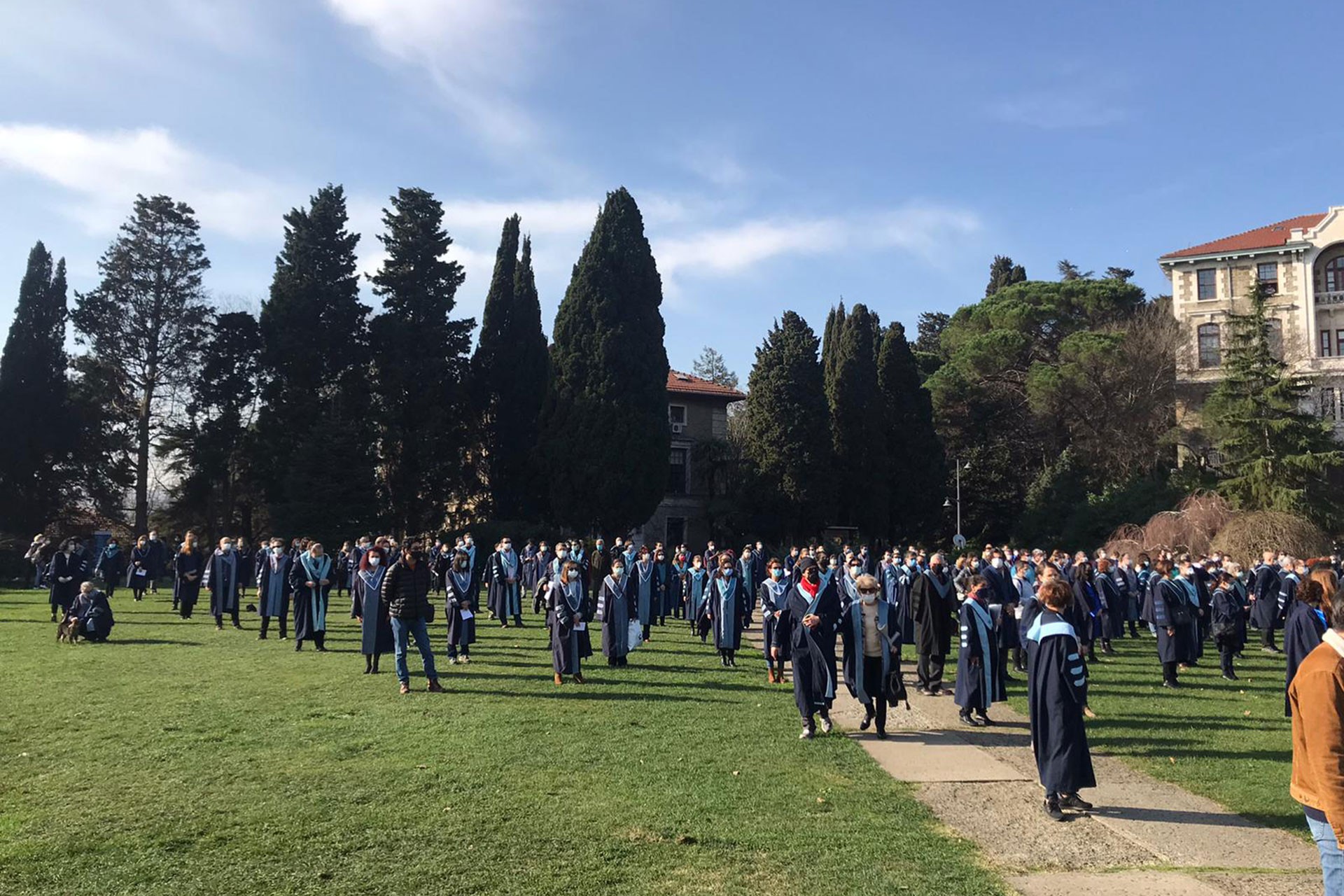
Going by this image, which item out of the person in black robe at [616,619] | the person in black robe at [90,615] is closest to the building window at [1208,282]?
the person in black robe at [616,619]

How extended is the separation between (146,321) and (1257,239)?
59717 mm

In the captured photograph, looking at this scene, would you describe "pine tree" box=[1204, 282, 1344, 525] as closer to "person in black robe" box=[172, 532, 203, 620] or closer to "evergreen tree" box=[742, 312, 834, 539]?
"evergreen tree" box=[742, 312, 834, 539]

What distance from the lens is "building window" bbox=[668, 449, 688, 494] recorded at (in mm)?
50688

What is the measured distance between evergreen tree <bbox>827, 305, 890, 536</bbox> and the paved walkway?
35879 millimetres

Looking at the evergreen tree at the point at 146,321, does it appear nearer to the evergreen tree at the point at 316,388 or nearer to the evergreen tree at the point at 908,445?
the evergreen tree at the point at 316,388

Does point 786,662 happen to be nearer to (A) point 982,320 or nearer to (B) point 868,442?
(B) point 868,442

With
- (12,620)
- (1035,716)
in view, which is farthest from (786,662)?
(12,620)

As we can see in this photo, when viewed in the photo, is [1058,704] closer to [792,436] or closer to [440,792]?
[440,792]

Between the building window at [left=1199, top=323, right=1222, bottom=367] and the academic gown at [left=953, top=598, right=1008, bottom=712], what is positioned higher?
the building window at [left=1199, top=323, right=1222, bottom=367]

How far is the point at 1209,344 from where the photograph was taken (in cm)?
5353

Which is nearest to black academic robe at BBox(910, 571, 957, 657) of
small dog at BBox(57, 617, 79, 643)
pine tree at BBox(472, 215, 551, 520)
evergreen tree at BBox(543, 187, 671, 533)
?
small dog at BBox(57, 617, 79, 643)

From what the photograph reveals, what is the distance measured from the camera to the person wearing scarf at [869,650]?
31.1ft

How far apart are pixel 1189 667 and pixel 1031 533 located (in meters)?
30.7

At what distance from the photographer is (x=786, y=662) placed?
1512cm
